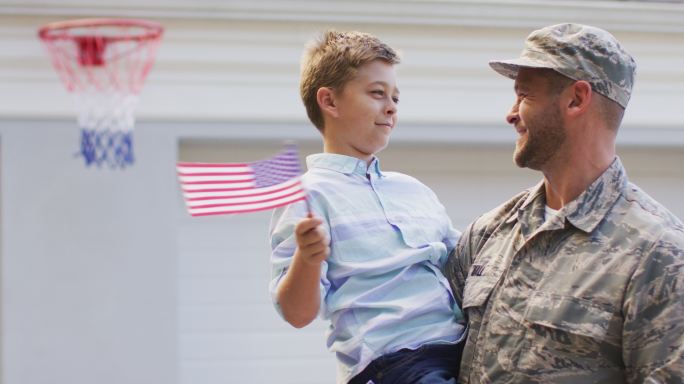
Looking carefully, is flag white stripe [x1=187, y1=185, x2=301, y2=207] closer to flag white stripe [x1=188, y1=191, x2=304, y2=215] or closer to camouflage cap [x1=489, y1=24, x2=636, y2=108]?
flag white stripe [x1=188, y1=191, x2=304, y2=215]

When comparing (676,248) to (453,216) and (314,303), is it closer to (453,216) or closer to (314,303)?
(314,303)

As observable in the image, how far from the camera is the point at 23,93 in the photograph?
796 cm

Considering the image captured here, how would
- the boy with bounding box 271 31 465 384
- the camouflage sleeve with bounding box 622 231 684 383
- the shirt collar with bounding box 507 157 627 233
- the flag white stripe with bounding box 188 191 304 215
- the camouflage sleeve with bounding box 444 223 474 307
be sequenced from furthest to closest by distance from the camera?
the camouflage sleeve with bounding box 444 223 474 307 < the boy with bounding box 271 31 465 384 < the shirt collar with bounding box 507 157 627 233 < the flag white stripe with bounding box 188 191 304 215 < the camouflage sleeve with bounding box 622 231 684 383

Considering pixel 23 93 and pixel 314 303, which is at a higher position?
pixel 314 303

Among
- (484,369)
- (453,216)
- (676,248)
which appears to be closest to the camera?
(676,248)

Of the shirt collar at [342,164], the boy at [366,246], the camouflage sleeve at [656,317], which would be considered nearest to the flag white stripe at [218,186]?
the boy at [366,246]

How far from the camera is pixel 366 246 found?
151 inches

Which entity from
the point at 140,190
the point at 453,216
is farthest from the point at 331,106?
the point at 453,216

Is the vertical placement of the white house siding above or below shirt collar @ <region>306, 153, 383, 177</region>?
below

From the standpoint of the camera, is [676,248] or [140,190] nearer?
[676,248]

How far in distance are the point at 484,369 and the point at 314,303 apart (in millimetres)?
514

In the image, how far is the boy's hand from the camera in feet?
10.8

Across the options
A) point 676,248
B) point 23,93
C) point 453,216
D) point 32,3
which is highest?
point 676,248

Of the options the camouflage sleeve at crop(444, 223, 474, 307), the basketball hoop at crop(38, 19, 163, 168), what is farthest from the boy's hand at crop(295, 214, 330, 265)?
the basketball hoop at crop(38, 19, 163, 168)
